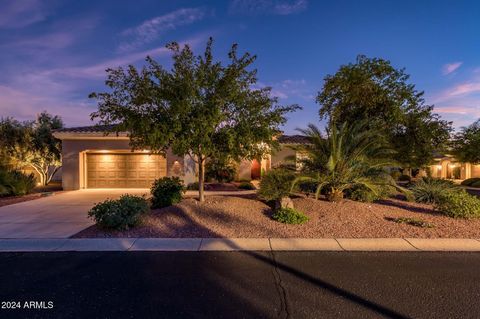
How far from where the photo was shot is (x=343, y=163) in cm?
941

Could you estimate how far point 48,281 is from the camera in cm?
456

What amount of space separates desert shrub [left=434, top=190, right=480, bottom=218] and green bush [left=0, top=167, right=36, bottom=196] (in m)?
18.3

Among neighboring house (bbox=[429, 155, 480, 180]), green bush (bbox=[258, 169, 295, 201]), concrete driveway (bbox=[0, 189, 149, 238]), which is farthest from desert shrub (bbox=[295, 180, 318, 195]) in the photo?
neighboring house (bbox=[429, 155, 480, 180])

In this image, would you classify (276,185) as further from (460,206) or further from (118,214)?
(460,206)

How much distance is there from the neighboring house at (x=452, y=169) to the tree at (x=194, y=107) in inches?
978

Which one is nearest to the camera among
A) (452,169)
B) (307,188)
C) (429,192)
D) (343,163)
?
(343,163)

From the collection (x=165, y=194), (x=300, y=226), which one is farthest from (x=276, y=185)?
(x=165, y=194)

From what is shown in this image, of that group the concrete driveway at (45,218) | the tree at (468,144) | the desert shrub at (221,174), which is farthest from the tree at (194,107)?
the tree at (468,144)

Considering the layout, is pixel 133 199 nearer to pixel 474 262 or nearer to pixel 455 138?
pixel 474 262

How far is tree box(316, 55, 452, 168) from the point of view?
12.4 meters

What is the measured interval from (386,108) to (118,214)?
11.6 m

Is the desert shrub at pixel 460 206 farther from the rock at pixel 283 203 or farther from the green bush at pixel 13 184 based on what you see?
the green bush at pixel 13 184

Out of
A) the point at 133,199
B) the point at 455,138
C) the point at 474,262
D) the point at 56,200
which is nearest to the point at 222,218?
the point at 133,199

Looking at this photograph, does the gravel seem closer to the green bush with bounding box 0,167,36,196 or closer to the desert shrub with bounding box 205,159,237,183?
the green bush with bounding box 0,167,36,196
